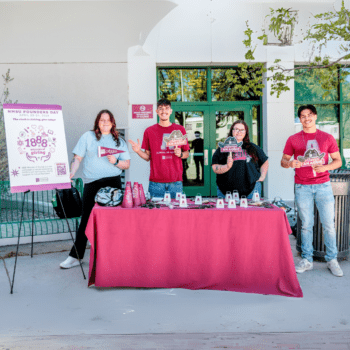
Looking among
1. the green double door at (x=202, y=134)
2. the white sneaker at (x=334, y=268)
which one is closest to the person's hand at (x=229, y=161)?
the white sneaker at (x=334, y=268)

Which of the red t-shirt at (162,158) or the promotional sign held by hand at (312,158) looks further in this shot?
the red t-shirt at (162,158)

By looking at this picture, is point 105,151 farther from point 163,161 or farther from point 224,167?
point 224,167

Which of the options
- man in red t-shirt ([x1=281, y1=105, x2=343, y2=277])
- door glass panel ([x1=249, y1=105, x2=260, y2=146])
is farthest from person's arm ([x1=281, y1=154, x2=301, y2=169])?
door glass panel ([x1=249, y1=105, x2=260, y2=146])

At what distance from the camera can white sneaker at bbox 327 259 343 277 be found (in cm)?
445

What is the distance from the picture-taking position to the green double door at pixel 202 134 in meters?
9.58

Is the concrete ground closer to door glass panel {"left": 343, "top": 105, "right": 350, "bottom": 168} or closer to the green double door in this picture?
the green double door

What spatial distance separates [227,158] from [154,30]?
545 centimetres

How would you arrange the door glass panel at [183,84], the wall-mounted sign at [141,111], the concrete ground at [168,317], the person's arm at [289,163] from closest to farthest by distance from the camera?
the concrete ground at [168,317] → the person's arm at [289,163] → the wall-mounted sign at [141,111] → the door glass panel at [183,84]

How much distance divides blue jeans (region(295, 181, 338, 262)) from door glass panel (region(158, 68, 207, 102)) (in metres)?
5.53

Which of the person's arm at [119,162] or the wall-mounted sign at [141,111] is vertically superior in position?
the wall-mounted sign at [141,111]

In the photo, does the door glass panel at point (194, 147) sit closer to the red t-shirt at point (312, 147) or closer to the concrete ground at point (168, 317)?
the red t-shirt at point (312, 147)

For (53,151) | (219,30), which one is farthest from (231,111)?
(53,151)

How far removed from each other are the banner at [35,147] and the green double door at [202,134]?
17.7 ft

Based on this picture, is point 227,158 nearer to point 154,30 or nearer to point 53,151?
point 53,151
